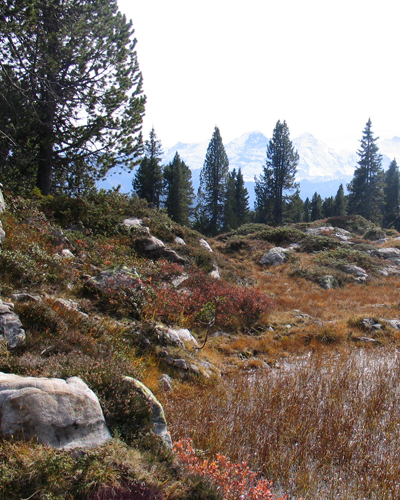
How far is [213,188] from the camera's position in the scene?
161 ft

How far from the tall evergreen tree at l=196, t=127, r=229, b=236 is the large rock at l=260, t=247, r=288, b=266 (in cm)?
2505

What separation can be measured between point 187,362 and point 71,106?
1229 centimetres

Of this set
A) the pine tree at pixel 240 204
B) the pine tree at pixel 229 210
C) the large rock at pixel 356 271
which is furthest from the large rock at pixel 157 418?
the pine tree at pixel 240 204

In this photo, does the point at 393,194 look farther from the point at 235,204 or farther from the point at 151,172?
the point at 151,172

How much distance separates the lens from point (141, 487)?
2.91m

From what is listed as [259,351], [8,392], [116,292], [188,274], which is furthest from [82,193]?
[8,392]

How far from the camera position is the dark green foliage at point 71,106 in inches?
505

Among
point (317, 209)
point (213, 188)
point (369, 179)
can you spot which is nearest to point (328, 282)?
point (213, 188)

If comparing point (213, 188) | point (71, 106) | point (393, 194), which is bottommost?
point (71, 106)

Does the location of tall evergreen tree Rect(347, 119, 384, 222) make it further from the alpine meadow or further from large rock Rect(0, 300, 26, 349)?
large rock Rect(0, 300, 26, 349)

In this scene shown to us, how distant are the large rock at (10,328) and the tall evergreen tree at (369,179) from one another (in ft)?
171

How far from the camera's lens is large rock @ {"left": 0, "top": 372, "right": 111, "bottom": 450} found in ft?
10.5

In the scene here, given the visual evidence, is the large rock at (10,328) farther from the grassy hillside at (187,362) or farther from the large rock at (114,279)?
the large rock at (114,279)

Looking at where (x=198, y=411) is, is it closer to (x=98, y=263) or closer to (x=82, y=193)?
(x=98, y=263)
